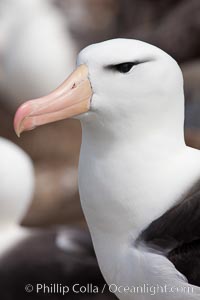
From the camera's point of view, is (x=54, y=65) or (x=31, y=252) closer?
(x=31, y=252)

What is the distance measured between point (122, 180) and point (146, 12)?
4111 mm

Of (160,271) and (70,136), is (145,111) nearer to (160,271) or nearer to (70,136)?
(160,271)

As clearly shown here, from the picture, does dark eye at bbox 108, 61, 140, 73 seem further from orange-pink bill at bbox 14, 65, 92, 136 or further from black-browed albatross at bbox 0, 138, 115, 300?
black-browed albatross at bbox 0, 138, 115, 300

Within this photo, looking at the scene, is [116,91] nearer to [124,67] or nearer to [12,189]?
[124,67]

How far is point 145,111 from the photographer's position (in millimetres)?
1798

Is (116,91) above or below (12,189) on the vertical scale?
above

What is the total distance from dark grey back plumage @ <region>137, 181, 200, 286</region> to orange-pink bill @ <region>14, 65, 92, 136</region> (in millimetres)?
257

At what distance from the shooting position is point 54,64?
194 inches

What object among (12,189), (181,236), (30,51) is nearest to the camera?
(181,236)

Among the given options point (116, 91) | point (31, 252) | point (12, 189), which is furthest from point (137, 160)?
point (12, 189)

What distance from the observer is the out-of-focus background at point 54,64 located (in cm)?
458

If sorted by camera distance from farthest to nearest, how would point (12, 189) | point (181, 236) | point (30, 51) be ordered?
point (30, 51), point (12, 189), point (181, 236)

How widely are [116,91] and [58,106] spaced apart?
115 mm

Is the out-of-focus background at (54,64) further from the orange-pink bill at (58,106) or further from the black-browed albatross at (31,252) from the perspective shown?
the orange-pink bill at (58,106)
